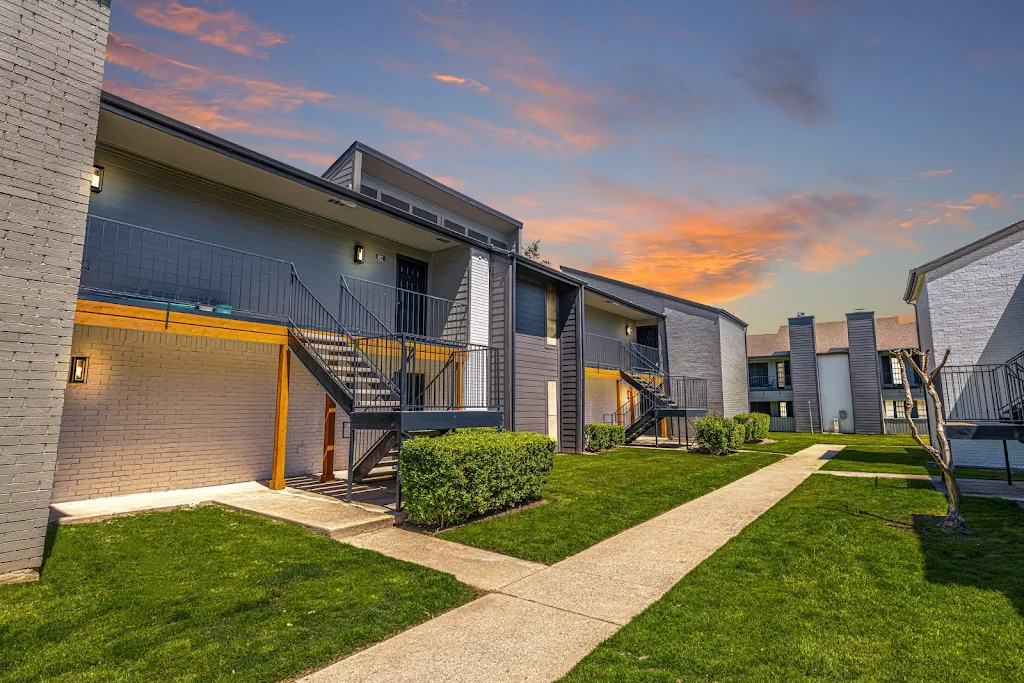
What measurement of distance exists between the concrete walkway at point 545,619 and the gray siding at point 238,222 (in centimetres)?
911

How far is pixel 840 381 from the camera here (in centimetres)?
3038

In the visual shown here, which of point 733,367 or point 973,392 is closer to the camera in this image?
point 973,392

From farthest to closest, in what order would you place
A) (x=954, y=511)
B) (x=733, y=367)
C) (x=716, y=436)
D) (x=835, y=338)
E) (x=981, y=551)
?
(x=835, y=338) → (x=733, y=367) → (x=716, y=436) → (x=954, y=511) → (x=981, y=551)

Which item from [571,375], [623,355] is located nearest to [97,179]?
[571,375]

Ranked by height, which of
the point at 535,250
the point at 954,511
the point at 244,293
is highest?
the point at 535,250

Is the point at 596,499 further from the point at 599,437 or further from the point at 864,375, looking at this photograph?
the point at 864,375

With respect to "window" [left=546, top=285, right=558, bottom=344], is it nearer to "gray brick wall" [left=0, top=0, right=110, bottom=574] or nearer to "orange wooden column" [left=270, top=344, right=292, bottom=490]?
"orange wooden column" [left=270, top=344, right=292, bottom=490]

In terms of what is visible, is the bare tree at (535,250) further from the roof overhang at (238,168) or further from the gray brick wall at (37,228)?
the gray brick wall at (37,228)

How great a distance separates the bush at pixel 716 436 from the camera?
17.4 m

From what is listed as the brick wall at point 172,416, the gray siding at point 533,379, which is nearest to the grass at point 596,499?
the gray siding at point 533,379

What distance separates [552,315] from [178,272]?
36.4 ft

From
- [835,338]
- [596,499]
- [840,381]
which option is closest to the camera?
[596,499]

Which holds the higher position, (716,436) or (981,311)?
(981,311)

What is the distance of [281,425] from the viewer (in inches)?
Answer: 375
